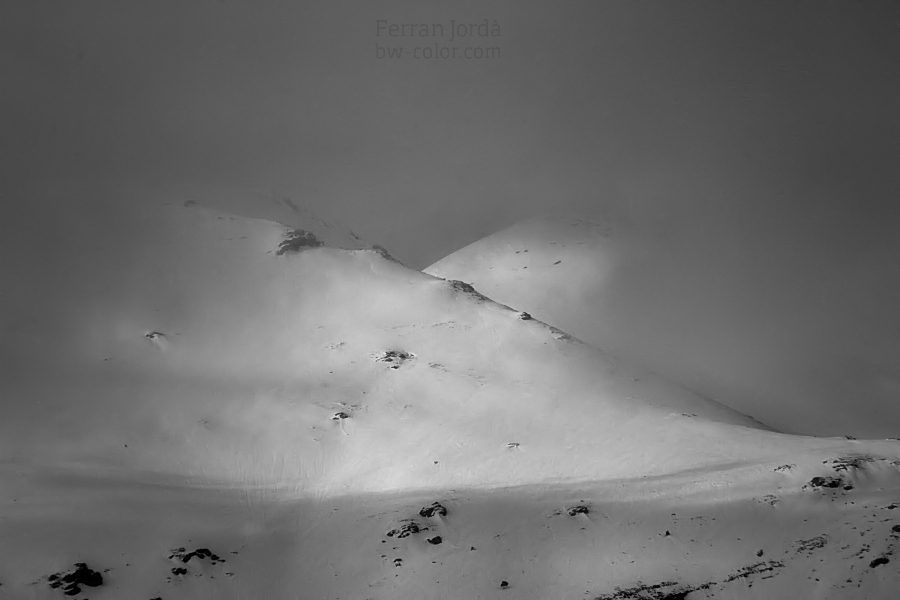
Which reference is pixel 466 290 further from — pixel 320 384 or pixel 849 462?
pixel 849 462

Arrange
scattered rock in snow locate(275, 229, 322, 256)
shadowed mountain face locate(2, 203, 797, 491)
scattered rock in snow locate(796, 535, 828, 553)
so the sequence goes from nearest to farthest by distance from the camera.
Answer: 1. scattered rock in snow locate(796, 535, 828, 553)
2. shadowed mountain face locate(2, 203, 797, 491)
3. scattered rock in snow locate(275, 229, 322, 256)

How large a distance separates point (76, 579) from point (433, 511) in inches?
267

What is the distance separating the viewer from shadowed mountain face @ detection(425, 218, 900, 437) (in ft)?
88.9

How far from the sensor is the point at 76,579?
1195 cm

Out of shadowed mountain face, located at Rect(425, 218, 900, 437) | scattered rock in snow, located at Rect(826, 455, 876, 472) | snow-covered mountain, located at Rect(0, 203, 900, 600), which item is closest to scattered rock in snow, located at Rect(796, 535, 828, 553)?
snow-covered mountain, located at Rect(0, 203, 900, 600)

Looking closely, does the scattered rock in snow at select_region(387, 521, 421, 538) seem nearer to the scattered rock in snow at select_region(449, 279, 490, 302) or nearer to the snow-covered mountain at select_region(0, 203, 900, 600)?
the snow-covered mountain at select_region(0, 203, 900, 600)

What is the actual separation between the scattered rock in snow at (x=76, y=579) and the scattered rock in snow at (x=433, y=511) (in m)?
6.22

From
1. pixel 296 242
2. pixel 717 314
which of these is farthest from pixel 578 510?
pixel 717 314

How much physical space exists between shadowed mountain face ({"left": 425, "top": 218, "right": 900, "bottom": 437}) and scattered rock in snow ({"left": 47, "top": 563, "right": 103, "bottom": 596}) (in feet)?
73.4

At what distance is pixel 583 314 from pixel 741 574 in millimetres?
21331

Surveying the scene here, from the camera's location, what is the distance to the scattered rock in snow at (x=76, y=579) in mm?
11742

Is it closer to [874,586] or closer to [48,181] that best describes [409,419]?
[874,586]

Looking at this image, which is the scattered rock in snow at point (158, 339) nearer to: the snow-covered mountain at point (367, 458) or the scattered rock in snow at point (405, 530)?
the snow-covered mountain at point (367, 458)

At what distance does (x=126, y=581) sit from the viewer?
1222 cm
